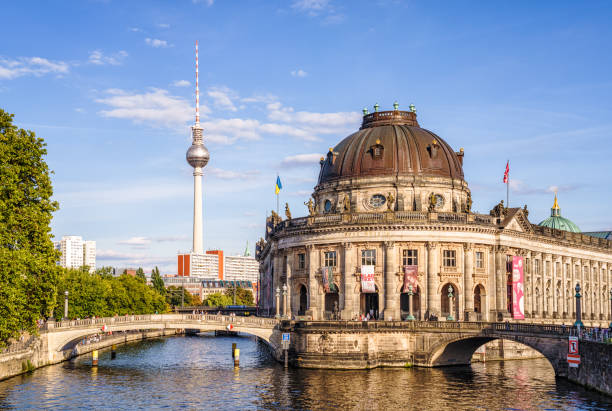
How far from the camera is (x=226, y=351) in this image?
111 metres

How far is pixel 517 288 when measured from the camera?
9681 centimetres

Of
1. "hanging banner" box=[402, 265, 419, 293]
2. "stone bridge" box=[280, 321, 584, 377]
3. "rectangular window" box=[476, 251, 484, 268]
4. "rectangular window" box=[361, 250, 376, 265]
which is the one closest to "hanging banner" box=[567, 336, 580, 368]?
"stone bridge" box=[280, 321, 584, 377]

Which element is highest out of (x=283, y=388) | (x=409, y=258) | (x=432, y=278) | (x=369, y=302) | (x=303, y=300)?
(x=409, y=258)

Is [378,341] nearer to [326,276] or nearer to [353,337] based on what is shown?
[353,337]

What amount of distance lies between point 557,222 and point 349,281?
67.1m

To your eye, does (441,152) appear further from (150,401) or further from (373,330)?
(150,401)

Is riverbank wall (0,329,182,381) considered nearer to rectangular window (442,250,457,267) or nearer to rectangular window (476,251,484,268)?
rectangular window (442,250,457,267)

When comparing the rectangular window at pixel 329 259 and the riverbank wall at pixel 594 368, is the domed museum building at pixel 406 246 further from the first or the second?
the riverbank wall at pixel 594 368

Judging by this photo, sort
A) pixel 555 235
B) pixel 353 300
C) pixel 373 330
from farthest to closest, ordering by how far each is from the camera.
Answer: pixel 555 235 < pixel 353 300 < pixel 373 330

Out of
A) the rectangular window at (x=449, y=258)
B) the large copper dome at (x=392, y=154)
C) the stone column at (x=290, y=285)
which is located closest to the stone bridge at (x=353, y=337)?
the rectangular window at (x=449, y=258)

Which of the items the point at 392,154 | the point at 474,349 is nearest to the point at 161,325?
the point at 474,349

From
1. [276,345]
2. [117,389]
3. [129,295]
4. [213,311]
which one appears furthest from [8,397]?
[213,311]

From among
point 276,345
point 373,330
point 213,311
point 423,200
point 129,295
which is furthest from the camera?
point 213,311

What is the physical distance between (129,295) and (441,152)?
195 feet
